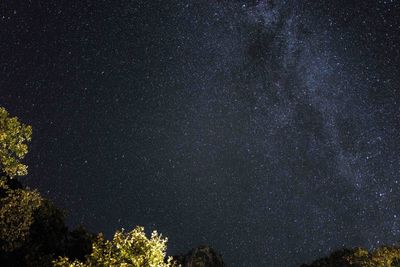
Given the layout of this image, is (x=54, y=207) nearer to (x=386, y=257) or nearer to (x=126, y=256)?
(x=126, y=256)

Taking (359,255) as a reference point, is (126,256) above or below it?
below

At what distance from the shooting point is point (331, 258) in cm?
6134

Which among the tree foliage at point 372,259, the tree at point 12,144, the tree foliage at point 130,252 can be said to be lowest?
the tree foliage at point 130,252

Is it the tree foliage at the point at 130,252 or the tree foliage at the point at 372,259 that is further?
the tree foliage at the point at 372,259

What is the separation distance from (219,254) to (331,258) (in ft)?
61.9

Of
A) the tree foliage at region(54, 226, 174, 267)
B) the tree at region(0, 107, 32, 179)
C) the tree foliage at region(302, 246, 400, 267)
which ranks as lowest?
the tree foliage at region(54, 226, 174, 267)

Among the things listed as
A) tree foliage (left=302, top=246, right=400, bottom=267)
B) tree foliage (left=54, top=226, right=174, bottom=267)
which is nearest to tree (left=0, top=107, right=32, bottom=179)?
tree foliage (left=54, top=226, right=174, bottom=267)

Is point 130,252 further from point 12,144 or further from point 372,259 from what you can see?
point 372,259

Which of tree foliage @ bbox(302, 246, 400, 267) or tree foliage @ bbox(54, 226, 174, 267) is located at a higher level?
tree foliage @ bbox(302, 246, 400, 267)

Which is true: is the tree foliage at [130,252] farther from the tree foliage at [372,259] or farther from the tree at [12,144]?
the tree foliage at [372,259]

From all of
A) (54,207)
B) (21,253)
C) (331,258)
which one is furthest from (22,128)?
(331,258)

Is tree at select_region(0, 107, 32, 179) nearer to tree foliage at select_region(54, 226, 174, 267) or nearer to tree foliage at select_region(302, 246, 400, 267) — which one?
tree foliage at select_region(54, 226, 174, 267)

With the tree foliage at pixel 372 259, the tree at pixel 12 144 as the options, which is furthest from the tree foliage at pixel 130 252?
the tree foliage at pixel 372 259

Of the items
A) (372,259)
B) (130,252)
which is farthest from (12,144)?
(372,259)
